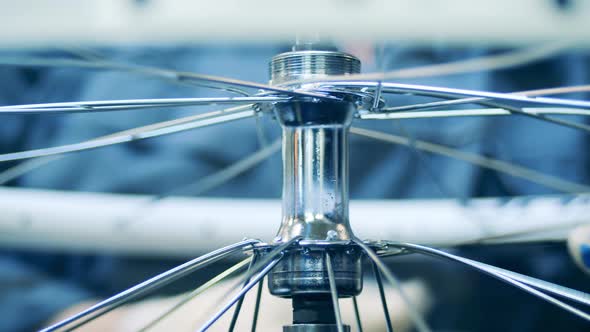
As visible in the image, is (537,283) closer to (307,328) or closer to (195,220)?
(307,328)

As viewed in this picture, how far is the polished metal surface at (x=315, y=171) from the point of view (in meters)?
0.30

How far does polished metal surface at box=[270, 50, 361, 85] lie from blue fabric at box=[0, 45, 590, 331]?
0.57 metres

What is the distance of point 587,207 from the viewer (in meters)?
0.69

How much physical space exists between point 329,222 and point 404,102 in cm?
60

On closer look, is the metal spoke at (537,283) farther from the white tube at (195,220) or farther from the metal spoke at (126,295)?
the white tube at (195,220)

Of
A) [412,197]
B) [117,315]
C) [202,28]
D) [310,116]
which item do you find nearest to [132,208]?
[117,315]

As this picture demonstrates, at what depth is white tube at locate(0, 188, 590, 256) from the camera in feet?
2.38

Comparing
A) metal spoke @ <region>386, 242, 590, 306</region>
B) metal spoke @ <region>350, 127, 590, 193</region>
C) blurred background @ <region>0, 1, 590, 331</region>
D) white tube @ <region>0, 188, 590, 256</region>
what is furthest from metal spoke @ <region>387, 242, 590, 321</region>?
blurred background @ <region>0, 1, 590, 331</region>

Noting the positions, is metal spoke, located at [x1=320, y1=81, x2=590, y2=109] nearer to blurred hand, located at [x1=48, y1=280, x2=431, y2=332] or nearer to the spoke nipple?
Result: the spoke nipple

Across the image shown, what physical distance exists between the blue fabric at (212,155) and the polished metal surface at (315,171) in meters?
0.56

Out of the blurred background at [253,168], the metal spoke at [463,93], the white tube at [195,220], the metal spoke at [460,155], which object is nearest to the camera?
the metal spoke at [463,93]

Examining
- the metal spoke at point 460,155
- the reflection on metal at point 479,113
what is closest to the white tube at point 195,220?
the metal spoke at point 460,155

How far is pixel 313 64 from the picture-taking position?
0.29 meters

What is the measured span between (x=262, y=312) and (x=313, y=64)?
556 mm
